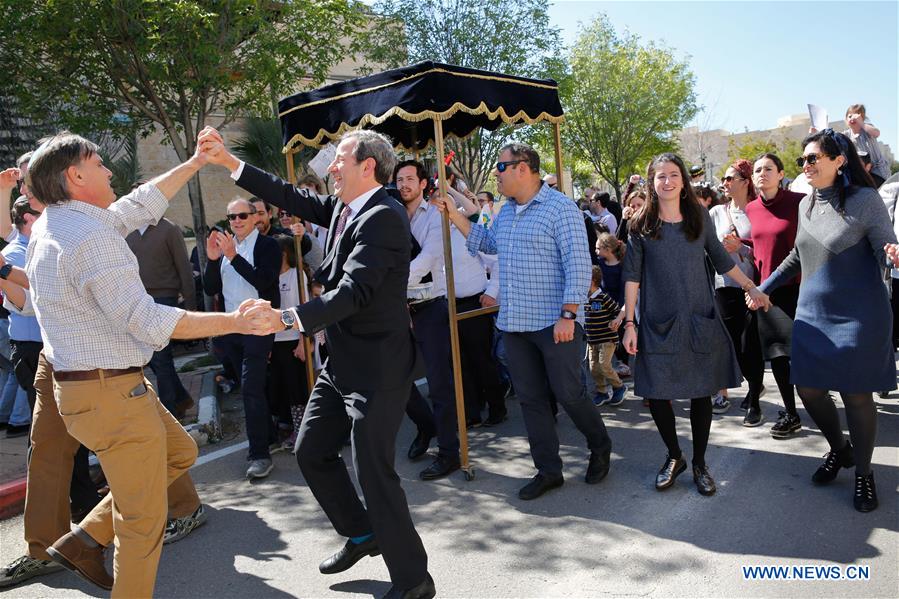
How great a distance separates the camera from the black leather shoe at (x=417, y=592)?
3.30m

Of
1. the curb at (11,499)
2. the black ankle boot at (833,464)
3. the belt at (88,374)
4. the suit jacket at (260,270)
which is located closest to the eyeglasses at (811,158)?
the black ankle boot at (833,464)

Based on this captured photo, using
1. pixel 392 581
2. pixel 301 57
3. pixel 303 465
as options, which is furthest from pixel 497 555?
pixel 301 57

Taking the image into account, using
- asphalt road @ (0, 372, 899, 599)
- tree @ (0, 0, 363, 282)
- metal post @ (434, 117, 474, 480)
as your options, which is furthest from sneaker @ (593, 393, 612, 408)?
tree @ (0, 0, 363, 282)

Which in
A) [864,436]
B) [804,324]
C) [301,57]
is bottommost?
[864,436]

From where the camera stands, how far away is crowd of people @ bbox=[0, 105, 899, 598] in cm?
302

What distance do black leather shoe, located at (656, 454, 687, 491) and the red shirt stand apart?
1696 mm

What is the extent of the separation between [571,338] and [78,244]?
2.67 meters

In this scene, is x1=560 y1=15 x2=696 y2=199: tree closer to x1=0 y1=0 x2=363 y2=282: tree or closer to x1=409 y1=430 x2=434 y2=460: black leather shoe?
x1=0 y1=0 x2=363 y2=282: tree

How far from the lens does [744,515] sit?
13.4ft

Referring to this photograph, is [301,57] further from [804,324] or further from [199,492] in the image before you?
[804,324]

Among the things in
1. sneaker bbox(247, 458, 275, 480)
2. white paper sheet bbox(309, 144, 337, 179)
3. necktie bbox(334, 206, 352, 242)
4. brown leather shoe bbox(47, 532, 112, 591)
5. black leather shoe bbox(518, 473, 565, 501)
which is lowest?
black leather shoe bbox(518, 473, 565, 501)

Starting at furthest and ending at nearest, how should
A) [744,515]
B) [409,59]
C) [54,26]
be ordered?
[409,59]
[54,26]
[744,515]

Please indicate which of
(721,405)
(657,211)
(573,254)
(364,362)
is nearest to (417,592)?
(364,362)

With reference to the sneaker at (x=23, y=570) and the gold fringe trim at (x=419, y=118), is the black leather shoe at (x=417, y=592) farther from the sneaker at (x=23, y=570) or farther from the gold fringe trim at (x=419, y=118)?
the gold fringe trim at (x=419, y=118)
